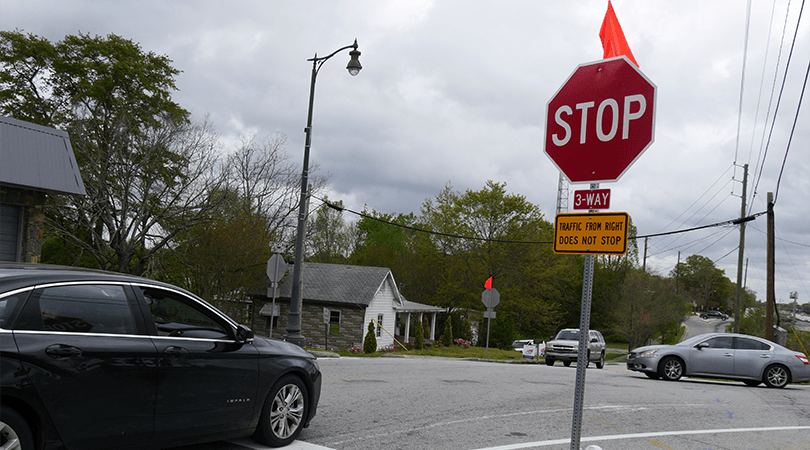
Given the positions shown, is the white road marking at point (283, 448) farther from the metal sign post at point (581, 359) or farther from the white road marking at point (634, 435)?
the metal sign post at point (581, 359)

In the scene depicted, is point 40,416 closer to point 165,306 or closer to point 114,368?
point 114,368

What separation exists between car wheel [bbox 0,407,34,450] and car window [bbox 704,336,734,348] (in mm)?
15625

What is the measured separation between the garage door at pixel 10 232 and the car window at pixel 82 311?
10.9 meters

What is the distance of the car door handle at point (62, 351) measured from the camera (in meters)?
4.13

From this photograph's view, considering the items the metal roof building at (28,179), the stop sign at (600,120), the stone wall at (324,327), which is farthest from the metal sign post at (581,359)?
the stone wall at (324,327)

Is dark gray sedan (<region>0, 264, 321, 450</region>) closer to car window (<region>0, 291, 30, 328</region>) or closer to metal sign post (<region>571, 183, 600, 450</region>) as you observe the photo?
car window (<region>0, 291, 30, 328</region>)

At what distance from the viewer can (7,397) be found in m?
3.87

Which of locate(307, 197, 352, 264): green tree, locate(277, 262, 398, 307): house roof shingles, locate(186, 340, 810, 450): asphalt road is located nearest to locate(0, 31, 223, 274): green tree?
locate(277, 262, 398, 307): house roof shingles

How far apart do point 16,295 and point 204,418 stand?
1810mm

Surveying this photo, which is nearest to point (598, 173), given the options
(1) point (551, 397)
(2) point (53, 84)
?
(1) point (551, 397)

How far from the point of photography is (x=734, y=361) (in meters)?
15.3

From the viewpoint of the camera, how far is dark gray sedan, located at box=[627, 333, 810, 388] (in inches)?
602

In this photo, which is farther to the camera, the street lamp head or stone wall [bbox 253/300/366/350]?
stone wall [bbox 253/300/366/350]

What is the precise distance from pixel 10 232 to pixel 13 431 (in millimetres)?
11622
